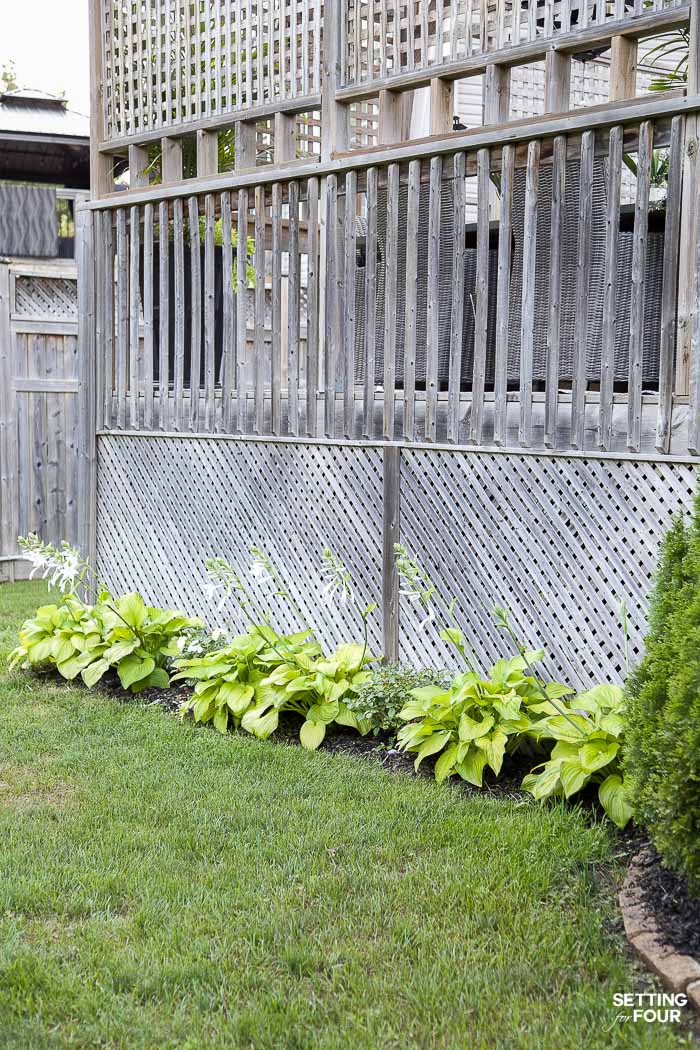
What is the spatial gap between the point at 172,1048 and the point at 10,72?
130ft

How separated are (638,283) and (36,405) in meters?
6.64

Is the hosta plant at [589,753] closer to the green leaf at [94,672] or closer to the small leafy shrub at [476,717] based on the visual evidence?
the small leafy shrub at [476,717]

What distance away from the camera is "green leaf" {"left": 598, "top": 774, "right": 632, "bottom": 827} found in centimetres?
373

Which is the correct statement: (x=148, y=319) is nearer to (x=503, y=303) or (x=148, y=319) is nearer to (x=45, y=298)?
(x=503, y=303)

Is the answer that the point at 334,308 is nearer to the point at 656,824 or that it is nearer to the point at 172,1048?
the point at 656,824

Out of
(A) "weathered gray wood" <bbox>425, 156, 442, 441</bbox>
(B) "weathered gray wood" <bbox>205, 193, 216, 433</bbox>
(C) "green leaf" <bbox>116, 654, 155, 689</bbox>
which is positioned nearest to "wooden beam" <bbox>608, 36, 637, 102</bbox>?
(A) "weathered gray wood" <bbox>425, 156, 442, 441</bbox>

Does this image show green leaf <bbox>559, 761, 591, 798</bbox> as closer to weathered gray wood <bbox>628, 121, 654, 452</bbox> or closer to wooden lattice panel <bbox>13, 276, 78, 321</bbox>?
weathered gray wood <bbox>628, 121, 654, 452</bbox>

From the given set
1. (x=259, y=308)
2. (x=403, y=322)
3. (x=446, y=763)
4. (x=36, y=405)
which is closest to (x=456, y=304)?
(x=403, y=322)

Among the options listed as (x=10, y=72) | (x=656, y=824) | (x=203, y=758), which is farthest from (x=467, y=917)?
(x=10, y=72)

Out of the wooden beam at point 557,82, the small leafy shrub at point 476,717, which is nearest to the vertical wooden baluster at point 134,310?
the wooden beam at point 557,82

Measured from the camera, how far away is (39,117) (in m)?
15.1

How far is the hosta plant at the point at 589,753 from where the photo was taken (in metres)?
3.86

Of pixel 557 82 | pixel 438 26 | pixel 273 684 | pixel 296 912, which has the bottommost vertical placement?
pixel 296 912

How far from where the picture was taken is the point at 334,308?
582cm
